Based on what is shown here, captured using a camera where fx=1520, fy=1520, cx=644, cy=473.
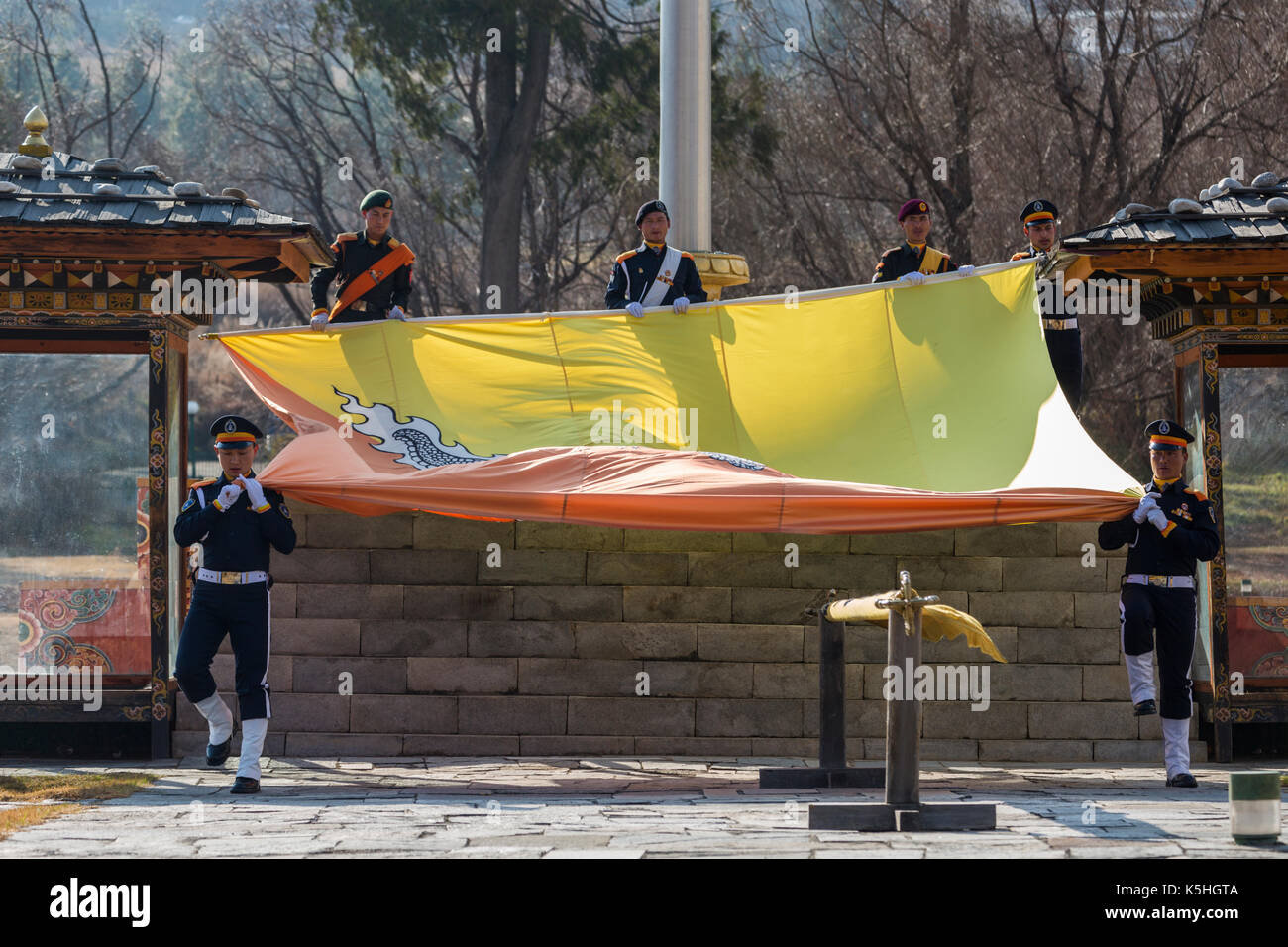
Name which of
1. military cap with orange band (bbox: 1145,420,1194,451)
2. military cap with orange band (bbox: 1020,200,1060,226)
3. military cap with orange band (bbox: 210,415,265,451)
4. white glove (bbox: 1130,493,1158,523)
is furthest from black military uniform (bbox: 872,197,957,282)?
military cap with orange band (bbox: 210,415,265,451)

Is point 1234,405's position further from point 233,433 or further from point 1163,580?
point 233,433

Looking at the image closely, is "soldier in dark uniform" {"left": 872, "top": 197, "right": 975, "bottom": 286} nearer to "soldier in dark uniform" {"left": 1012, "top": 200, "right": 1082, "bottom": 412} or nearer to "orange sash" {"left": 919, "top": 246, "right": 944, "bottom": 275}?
"orange sash" {"left": 919, "top": 246, "right": 944, "bottom": 275}

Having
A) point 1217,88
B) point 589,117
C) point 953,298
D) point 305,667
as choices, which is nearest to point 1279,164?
point 1217,88

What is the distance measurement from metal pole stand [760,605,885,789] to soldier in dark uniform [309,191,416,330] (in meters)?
3.78

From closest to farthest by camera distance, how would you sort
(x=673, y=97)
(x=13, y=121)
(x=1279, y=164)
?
(x=673, y=97) → (x=1279, y=164) → (x=13, y=121)

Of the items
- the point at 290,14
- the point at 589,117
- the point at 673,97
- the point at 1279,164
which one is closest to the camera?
the point at 673,97

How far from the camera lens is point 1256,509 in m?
9.75

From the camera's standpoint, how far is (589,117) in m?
22.5

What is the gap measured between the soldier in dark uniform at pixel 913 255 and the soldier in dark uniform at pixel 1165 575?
255 cm

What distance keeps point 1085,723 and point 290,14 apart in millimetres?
28378

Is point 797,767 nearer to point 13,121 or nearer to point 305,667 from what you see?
point 305,667

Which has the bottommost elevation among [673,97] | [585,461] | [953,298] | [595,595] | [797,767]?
[797,767]

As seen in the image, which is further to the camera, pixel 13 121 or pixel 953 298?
pixel 13 121

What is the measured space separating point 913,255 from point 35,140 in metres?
6.05
